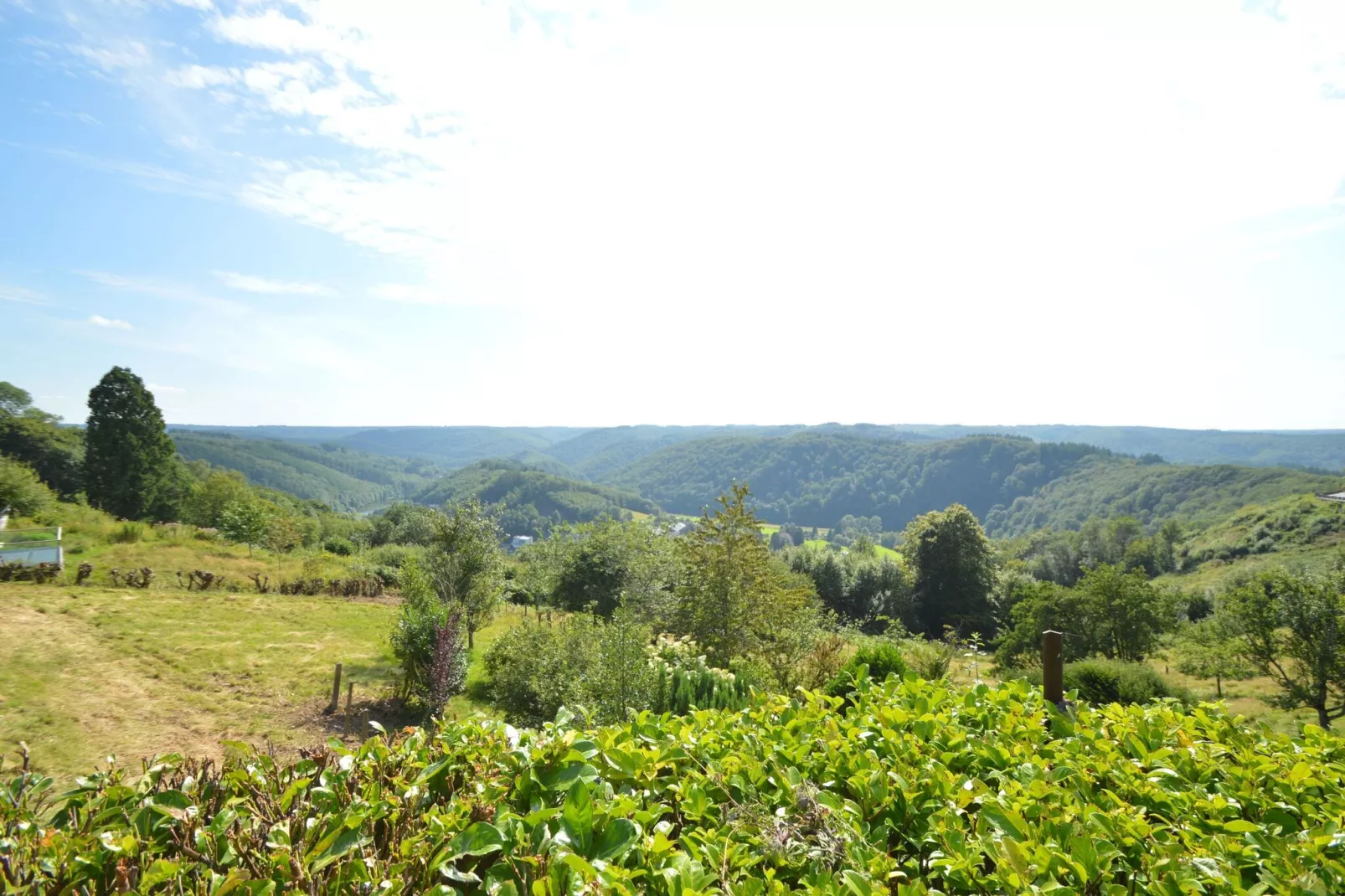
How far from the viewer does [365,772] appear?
1.94m

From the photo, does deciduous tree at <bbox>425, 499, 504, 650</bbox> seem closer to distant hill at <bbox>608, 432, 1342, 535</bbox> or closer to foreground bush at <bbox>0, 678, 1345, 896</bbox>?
foreground bush at <bbox>0, 678, 1345, 896</bbox>

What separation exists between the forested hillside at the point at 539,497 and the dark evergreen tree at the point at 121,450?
78.8 m

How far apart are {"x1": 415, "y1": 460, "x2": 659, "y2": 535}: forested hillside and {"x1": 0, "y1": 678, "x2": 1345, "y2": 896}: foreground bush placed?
12020 centimetres

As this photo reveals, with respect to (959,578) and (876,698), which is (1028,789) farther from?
(959,578)

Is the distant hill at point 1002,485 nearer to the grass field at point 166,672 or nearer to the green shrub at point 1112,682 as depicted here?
the green shrub at point 1112,682

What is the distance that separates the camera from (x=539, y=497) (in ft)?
470

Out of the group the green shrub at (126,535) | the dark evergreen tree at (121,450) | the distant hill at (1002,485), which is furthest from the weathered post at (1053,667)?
the distant hill at (1002,485)

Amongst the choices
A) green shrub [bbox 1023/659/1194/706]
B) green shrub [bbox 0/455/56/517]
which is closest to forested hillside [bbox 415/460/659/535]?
green shrub [bbox 0/455/56/517]

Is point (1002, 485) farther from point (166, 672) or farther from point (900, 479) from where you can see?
point (166, 672)

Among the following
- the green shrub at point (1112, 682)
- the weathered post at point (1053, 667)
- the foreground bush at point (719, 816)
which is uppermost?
the foreground bush at point (719, 816)

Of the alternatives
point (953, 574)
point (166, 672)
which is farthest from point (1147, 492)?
point (166, 672)

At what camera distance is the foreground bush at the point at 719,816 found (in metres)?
1.43

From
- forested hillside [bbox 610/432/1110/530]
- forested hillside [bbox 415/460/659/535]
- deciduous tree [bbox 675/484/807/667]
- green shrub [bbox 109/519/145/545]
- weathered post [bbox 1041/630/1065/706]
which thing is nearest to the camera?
weathered post [bbox 1041/630/1065/706]

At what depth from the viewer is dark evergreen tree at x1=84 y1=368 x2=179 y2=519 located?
3916cm
